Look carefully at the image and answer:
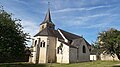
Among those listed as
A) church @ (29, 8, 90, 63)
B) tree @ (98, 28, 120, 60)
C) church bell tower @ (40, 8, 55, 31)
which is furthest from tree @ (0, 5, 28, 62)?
church bell tower @ (40, 8, 55, 31)

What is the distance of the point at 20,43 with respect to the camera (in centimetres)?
1756

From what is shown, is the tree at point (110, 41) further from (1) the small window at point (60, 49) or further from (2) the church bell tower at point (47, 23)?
(2) the church bell tower at point (47, 23)

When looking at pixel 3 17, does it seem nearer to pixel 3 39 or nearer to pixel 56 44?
pixel 3 39

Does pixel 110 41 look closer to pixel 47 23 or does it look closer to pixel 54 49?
pixel 54 49

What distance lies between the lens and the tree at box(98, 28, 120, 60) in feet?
102

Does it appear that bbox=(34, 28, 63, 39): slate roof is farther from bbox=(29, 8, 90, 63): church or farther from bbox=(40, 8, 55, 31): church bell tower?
bbox=(40, 8, 55, 31): church bell tower

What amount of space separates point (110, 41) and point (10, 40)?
21445 millimetres

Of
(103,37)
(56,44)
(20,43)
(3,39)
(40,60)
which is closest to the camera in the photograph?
(3,39)

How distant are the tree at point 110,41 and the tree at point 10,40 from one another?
1948 centimetres

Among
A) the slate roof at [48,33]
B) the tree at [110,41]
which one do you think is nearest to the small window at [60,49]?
the slate roof at [48,33]

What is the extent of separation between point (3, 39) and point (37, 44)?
92.2 ft

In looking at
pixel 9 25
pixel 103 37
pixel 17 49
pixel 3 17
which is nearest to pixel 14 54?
pixel 17 49

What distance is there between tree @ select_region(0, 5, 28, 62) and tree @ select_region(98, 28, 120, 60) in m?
19.5

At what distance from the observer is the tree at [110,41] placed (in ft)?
102
